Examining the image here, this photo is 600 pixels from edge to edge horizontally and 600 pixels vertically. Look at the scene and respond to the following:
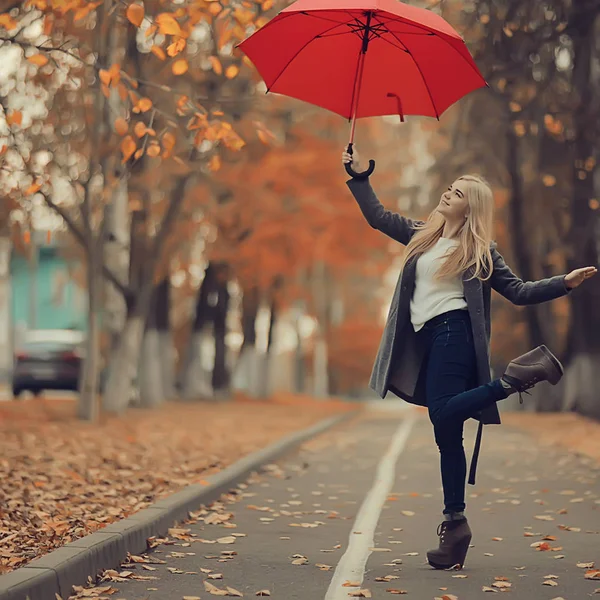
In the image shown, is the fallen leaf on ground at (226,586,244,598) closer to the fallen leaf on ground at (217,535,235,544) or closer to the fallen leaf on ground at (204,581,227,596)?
the fallen leaf on ground at (204,581,227,596)

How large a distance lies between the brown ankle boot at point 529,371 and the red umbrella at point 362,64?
2034mm

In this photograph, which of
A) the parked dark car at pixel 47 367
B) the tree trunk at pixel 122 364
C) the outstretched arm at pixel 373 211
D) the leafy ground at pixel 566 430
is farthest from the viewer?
the parked dark car at pixel 47 367

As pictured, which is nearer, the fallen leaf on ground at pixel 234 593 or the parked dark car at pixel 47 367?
the fallen leaf on ground at pixel 234 593

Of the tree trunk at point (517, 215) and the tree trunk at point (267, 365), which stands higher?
the tree trunk at point (517, 215)

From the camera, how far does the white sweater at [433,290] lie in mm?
6891

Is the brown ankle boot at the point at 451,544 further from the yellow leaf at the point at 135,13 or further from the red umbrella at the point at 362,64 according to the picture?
the yellow leaf at the point at 135,13

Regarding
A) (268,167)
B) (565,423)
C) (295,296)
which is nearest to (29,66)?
(268,167)

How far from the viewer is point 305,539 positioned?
8203mm

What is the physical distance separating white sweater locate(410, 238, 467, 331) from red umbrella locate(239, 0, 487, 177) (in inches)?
49.4

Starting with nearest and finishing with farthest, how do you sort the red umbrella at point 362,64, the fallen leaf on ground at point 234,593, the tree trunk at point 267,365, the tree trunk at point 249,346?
the fallen leaf on ground at point 234,593, the red umbrella at point 362,64, the tree trunk at point 249,346, the tree trunk at point 267,365

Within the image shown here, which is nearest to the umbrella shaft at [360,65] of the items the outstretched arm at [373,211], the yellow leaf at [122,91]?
the outstretched arm at [373,211]

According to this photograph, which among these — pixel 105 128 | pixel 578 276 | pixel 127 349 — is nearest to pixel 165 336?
pixel 127 349

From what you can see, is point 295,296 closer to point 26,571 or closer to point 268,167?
point 268,167

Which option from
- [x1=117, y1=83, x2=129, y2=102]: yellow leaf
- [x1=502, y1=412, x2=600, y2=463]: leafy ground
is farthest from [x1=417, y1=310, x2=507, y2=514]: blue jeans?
[x1=502, y1=412, x2=600, y2=463]: leafy ground
